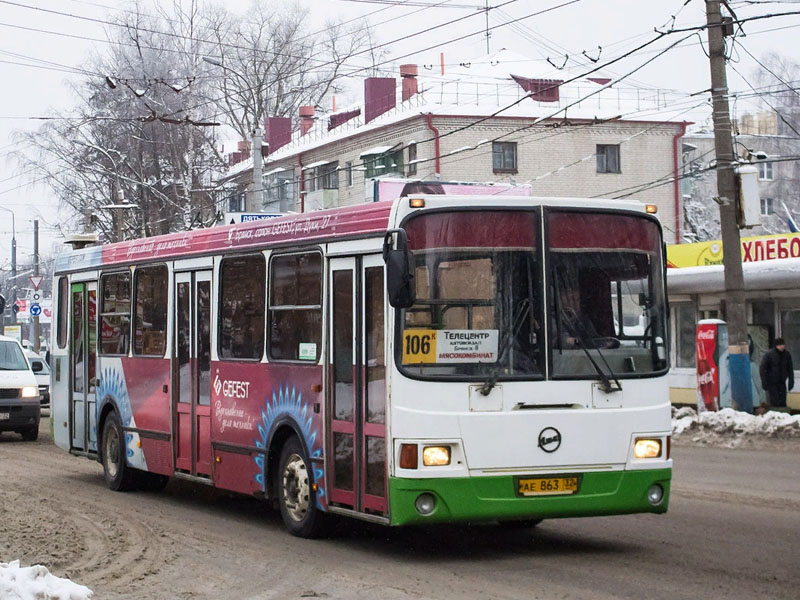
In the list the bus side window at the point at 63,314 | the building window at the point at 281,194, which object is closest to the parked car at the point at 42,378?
the bus side window at the point at 63,314

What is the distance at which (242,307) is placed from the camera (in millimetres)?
12609

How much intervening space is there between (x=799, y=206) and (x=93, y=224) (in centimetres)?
4346

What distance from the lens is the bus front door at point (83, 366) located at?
1636 cm

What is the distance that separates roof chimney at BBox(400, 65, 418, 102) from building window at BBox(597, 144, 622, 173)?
7617mm

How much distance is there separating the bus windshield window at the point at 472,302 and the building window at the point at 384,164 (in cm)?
4033

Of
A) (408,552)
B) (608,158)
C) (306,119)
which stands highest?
(306,119)

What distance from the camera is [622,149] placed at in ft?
171

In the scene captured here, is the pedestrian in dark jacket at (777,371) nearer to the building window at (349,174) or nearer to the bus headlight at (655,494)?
the bus headlight at (655,494)

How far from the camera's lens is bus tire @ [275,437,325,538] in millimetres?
11109

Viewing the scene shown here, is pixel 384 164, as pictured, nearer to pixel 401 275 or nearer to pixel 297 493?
pixel 297 493

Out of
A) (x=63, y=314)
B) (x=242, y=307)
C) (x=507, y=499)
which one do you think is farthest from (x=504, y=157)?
(x=507, y=499)

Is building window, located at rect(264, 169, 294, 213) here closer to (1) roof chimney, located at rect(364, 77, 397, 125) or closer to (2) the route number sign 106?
(1) roof chimney, located at rect(364, 77, 397, 125)

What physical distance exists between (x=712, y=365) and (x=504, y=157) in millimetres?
25922

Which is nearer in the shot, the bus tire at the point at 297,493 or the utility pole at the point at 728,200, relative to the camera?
the bus tire at the point at 297,493
